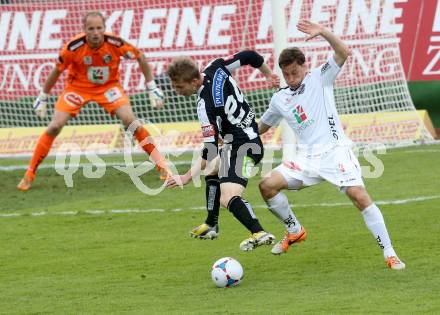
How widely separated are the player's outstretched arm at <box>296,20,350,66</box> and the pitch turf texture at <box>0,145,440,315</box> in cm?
165

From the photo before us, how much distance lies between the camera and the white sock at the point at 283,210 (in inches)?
340

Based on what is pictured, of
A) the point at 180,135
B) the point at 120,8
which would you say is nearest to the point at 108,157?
the point at 180,135

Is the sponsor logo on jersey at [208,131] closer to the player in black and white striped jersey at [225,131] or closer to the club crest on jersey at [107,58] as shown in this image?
the player in black and white striped jersey at [225,131]

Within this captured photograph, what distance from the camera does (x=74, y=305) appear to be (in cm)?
732

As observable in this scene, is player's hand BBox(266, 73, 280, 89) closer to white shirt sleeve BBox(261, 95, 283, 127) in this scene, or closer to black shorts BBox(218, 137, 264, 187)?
white shirt sleeve BBox(261, 95, 283, 127)

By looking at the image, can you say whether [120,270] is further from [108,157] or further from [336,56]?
[108,157]

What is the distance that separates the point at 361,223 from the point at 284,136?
12.1 ft

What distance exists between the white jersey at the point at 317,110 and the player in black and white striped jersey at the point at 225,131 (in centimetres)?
50

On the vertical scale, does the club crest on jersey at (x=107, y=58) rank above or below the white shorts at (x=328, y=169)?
below

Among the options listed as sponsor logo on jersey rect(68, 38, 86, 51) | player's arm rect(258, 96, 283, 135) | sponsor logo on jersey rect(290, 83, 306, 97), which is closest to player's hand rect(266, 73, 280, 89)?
player's arm rect(258, 96, 283, 135)

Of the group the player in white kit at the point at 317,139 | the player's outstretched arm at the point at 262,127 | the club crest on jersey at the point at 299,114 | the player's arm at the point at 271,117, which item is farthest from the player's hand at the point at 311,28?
the player's outstretched arm at the point at 262,127

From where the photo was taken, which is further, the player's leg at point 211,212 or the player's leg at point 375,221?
the player's leg at point 211,212

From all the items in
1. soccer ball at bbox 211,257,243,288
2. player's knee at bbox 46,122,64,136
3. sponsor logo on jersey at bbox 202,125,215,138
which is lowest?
player's knee at bbox 46,122,64,136

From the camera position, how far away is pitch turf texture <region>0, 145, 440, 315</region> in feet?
→ 23.5
